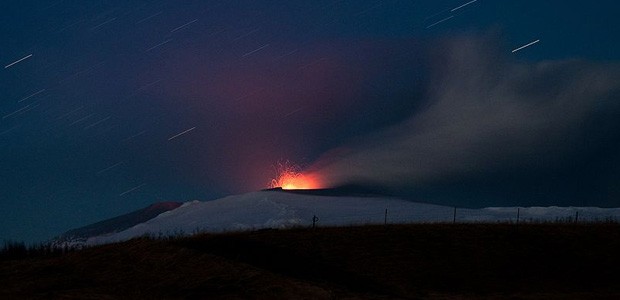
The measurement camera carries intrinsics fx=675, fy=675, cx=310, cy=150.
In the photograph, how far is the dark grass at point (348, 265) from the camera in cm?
2552

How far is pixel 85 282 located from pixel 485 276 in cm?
1775

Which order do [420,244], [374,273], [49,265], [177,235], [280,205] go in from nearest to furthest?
[49,265]
[374,273]
[420,244]
[177,235]
[280,205]

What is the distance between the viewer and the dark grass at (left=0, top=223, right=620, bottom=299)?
83.7ft

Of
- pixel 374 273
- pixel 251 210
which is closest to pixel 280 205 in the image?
pixel 251 210

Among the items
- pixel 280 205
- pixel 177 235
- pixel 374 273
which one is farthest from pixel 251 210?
pixel 374 273

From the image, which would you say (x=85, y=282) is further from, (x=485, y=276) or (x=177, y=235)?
(x=485, y=276)

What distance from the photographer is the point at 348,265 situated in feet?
106

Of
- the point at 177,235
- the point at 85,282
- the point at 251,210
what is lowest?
the point at 85,282

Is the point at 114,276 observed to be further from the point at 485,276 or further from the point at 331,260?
the point at 485,276

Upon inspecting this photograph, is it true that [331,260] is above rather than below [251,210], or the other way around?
below

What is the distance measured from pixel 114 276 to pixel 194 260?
10.9 ft

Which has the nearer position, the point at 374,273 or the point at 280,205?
the point at 374,273

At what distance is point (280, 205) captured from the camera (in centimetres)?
13912

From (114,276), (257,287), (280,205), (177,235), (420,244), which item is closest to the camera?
(257,287)
